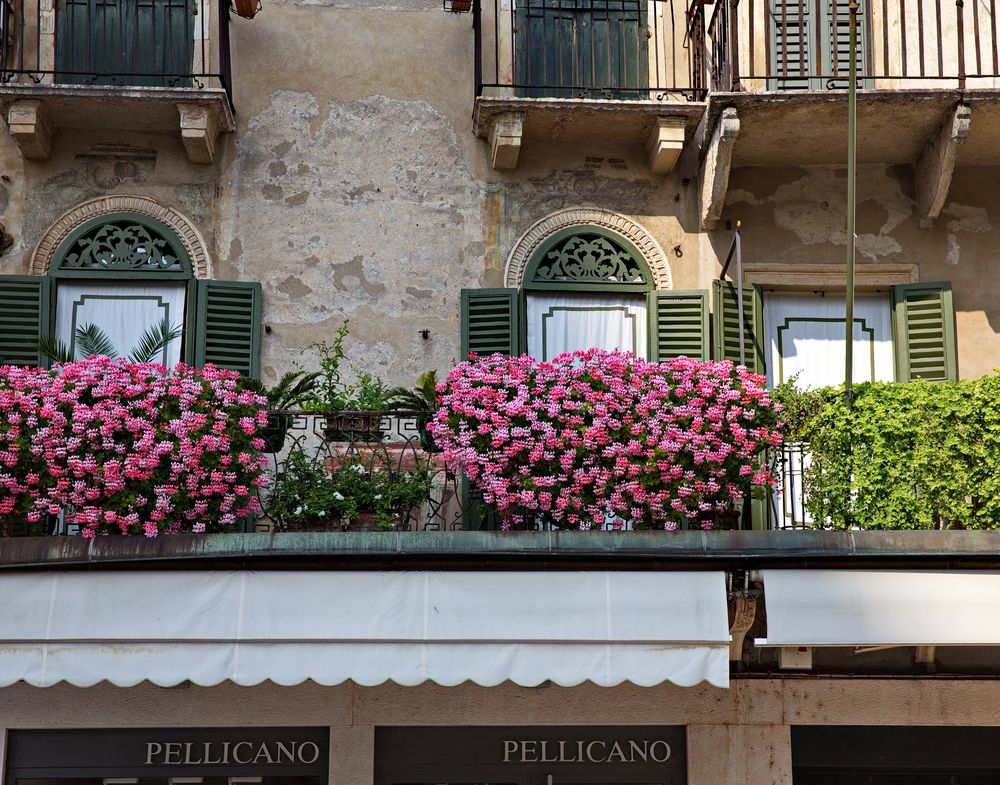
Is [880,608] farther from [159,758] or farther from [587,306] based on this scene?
[159,758]

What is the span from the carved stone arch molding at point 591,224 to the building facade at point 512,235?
0.9 inches

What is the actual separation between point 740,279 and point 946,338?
1676 millimetres

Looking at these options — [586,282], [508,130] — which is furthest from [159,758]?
[508,130]

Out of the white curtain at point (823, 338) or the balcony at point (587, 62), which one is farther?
the white curtain at point (823, 338)

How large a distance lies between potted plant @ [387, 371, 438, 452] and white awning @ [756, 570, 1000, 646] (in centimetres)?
233

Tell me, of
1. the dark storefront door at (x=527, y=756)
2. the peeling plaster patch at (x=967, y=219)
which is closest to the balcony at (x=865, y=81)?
the peeling plaster patch at (x=967, y=219)

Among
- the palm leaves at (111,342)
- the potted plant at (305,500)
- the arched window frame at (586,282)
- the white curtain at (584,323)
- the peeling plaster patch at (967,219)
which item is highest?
the peeling plaster patch at (967,219)

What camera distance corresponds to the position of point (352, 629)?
812 centimetres

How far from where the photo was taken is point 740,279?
10.1 meters

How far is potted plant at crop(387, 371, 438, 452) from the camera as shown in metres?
9.33

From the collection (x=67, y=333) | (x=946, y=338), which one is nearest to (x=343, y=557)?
(x=67, y=333)

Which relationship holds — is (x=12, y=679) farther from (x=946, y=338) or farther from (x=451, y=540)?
(x=946, y=338)

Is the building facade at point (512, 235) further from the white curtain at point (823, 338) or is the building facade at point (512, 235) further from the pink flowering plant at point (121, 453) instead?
the pink flowering plant at point (121, 453)

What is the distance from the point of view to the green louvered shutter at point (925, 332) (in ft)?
34.8
